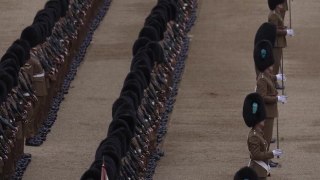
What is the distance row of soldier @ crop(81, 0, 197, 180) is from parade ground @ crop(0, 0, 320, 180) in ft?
0.97

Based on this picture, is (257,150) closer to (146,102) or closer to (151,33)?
(146,102)

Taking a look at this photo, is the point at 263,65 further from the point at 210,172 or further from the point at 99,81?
the point at 99,81

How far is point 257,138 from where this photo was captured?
1777 centimetres

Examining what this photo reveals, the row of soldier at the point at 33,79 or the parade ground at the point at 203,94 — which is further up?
the row of soldier at the point at 33,79

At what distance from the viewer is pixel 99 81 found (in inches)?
898

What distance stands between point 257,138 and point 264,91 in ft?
4.72

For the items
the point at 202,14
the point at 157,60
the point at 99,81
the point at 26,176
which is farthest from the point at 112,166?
the point at 202,14

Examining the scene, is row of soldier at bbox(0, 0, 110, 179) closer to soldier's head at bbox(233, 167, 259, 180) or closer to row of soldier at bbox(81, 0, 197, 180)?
row of soldier at bbox(81, 0, 197, 180)

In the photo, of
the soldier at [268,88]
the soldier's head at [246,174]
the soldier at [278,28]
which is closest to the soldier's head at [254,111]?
the soldier at [268,88]

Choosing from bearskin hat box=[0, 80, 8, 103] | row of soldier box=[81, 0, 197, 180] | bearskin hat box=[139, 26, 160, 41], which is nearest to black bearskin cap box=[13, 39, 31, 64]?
row of soldier box=[81, 0, 197, 180]

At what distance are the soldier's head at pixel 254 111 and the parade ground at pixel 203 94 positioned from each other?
118 centimetres

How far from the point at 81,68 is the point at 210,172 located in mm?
4689

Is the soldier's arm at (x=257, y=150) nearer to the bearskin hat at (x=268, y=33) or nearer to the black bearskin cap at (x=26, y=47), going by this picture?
the black bearskin cap at (x=26, y=47)

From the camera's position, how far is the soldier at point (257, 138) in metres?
17.8
